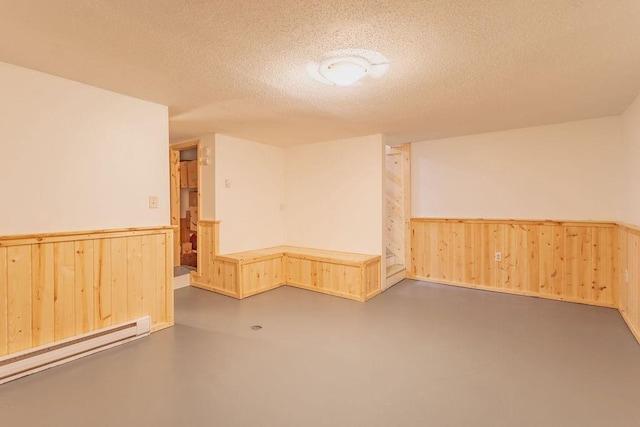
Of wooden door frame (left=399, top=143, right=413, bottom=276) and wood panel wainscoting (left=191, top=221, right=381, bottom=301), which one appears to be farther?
wooden door frame (left=399, top=143, right=413, bottom=276)

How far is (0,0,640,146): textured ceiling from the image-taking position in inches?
61.0

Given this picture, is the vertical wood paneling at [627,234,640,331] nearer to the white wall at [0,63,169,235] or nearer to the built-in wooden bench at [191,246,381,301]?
the built-in wooden bench at [191,246,381,301]

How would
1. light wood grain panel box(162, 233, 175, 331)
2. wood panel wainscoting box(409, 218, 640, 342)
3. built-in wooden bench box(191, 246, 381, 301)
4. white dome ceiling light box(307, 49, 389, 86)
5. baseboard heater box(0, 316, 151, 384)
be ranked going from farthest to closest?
built-in wooden bench box(191, 246, 381, 301), wood panel wainscoting box(409, 218, 640, 342), light wood grain panel box(162, 233, 175, 331), baseboard heater box(0, 316, 151, 384), white dome ceiling light box(307, 49, 389, 86)

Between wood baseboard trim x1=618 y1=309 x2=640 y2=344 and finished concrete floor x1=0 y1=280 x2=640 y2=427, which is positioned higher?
wood baseboard trim x1=618 y1=309 x2=640 y2=344

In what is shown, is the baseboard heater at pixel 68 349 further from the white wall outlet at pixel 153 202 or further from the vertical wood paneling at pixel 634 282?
the vertical wood paneling at pixel 634 282

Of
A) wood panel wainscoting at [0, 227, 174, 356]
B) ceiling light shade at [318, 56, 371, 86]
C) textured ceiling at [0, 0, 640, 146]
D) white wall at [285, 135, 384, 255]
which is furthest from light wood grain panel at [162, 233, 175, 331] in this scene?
white wall at [285, 135, 384, 255]

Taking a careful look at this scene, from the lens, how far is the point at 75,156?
8.16 feet

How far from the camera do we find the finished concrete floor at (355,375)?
1.75 meters

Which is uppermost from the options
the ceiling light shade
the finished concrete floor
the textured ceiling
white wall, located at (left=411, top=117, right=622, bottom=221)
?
the textured ceiling

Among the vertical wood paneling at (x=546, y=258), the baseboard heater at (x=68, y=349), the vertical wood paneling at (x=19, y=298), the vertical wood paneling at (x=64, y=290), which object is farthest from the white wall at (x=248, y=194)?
the vertical wood paneling at (x=546, y=258)

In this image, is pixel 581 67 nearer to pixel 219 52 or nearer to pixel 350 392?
pixel 219 52

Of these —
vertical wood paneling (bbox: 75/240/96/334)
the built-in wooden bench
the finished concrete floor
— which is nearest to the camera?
the finished concrete floor

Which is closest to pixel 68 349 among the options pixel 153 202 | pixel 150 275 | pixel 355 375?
pixel 150 275

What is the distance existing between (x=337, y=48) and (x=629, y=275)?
3.64 m
